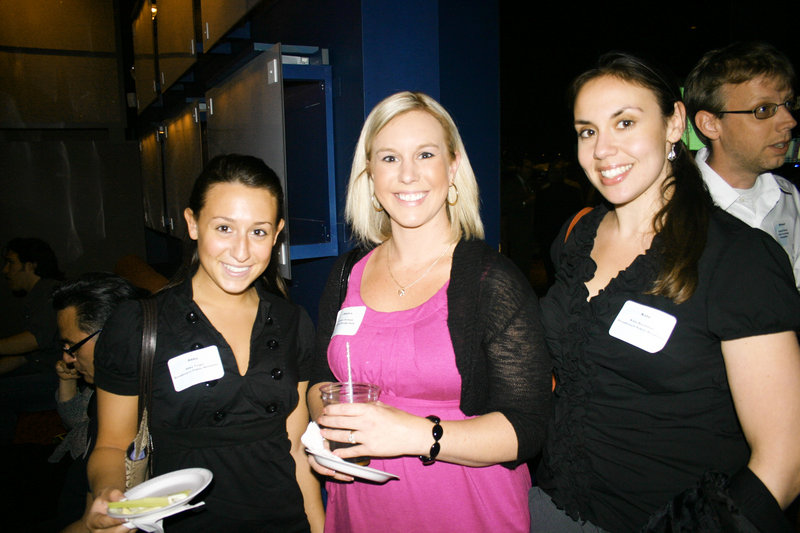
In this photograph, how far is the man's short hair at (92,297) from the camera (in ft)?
6.92

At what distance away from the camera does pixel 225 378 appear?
4.85 feet

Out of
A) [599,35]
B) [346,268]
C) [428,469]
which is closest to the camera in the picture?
[428,469]

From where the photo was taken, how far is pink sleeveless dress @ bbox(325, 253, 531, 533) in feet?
4.46

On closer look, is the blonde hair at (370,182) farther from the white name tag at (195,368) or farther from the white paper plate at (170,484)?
the white paper plate at (170,484)

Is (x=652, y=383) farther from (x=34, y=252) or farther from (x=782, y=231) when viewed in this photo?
(x=34, y=252)

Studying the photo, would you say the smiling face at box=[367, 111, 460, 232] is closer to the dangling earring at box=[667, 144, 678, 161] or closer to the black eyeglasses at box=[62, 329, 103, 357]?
the dangling earring at box=[667, 144, 678, 161]

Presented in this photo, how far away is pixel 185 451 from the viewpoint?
145 cm

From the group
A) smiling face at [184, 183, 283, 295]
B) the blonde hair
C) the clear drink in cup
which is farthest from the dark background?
the clear drink in cup

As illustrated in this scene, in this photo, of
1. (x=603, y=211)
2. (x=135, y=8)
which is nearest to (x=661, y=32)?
(x=603, y=211)

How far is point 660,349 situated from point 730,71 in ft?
5.12

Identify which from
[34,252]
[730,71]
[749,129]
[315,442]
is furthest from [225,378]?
[34,252]

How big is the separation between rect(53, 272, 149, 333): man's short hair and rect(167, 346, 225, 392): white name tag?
0.91 m

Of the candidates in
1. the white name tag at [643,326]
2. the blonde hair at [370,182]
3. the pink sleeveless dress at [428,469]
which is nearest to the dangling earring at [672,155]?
the white name tag at [643,326]

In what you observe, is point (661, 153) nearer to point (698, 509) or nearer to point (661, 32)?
point (698, 509)
